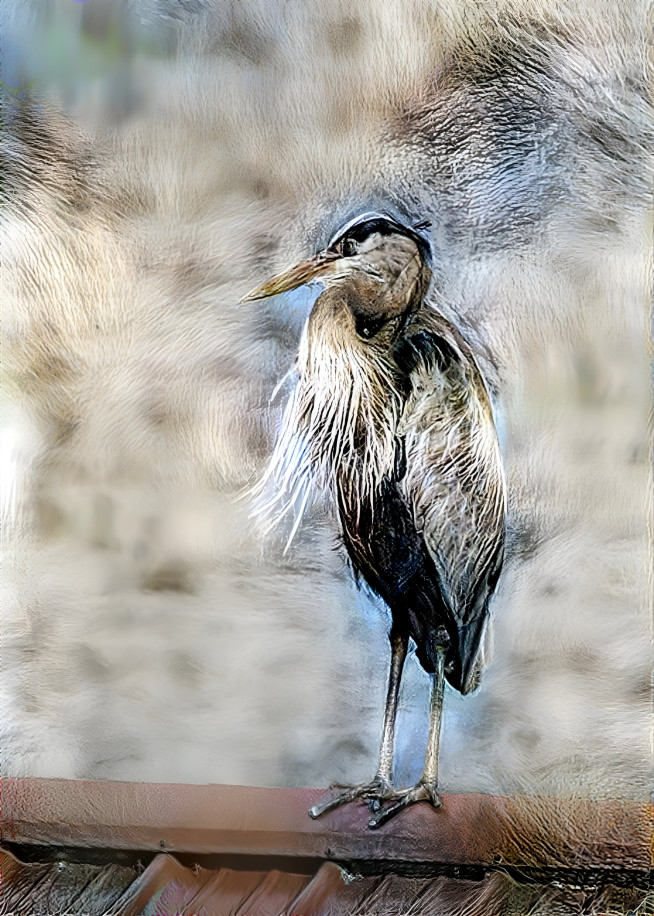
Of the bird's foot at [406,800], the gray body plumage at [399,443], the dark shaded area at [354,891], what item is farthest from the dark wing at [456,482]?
the dark shaded area at [354,891]

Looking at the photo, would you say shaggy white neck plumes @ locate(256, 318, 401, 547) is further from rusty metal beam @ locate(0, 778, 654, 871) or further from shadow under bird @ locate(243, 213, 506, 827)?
rusty metal beam @ locate(0, 778, 654, 871)

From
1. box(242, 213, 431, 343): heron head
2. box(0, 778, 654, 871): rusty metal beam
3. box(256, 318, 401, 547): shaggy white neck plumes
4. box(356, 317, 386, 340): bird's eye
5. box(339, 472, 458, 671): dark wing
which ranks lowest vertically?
box(0, 778, 654, 871): rusty metal beam

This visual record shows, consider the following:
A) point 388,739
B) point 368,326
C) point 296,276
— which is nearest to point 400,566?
point 388,739

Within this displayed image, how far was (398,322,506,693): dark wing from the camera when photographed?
1.33 metres

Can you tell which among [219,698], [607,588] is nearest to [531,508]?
[607,588]

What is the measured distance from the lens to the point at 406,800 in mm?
1335

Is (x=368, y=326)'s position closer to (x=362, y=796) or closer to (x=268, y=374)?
(x=268, y=374)

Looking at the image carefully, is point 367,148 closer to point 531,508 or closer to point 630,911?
point 531,508

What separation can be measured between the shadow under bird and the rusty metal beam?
1.4 inches

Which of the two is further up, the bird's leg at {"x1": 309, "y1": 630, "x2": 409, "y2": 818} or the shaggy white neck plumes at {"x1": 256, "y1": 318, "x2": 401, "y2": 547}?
the shaggy white neck plumes at {"x1": 256, "y1": 318, "x2": 401, "y2": 547}

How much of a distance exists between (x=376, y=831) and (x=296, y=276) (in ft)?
2.97

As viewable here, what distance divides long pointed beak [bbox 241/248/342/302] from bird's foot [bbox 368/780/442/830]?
2.73ft

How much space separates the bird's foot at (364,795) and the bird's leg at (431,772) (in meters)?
0.01

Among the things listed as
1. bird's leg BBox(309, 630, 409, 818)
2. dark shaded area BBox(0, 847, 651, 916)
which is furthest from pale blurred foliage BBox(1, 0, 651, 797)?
dark shaded area BBox(0, 847, 651, 916)
